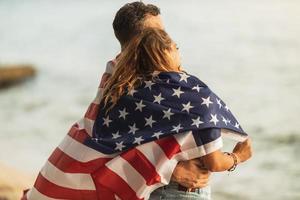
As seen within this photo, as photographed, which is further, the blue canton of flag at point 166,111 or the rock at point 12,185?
the rock at point 12,185

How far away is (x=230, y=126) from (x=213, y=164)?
6.0 inches

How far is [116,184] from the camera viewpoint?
244cm

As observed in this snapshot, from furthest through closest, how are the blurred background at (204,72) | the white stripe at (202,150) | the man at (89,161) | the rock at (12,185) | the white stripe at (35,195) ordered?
1. the blurred background at (204,72)
2. the rock at (12,185)
3. the white stripe at (35,195)
4. the man at (89,161)
5. the white stripe at (202,150)

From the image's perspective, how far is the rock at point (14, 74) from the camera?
47.7ft

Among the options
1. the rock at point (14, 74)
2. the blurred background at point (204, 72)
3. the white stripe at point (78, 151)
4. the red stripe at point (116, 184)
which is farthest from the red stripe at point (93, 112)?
the rock at point (14, 74)

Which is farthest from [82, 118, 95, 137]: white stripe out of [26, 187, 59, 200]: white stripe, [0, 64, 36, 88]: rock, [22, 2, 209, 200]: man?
[0, 64, 36, 88]: rock

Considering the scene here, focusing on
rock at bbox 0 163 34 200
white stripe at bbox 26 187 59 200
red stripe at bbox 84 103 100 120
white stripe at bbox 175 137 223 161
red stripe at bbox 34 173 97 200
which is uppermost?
red stripe at bbox 84 103 100 120

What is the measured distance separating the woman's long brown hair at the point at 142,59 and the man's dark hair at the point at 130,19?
90mm

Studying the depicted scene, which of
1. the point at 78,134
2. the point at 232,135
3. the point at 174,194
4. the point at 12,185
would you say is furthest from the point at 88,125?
the point at 12,185

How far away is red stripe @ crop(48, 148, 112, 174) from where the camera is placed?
2.48 m

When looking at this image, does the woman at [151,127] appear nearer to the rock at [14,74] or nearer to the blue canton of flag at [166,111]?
the blue canton of flag at [166,111]

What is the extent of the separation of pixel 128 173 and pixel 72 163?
10.3 inches

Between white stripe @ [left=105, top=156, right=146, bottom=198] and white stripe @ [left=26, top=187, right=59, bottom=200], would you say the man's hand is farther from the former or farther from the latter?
white stripe @ [left=26, top=187, right=59, bottom=200]

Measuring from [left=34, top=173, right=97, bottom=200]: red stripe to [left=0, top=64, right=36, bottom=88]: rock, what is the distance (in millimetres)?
11894
